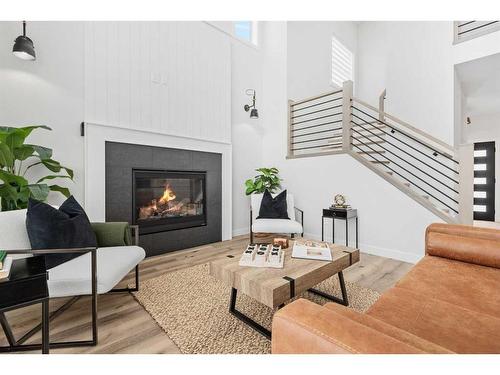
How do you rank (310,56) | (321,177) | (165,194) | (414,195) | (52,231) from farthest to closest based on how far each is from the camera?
(310,56)
(321,177)
(165,194)
(414,195)
(52,231)

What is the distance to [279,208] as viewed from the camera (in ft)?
11.8

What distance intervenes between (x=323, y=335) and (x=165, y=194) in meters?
3.14

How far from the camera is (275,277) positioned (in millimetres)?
1447

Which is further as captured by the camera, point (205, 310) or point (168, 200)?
point (168, 200)

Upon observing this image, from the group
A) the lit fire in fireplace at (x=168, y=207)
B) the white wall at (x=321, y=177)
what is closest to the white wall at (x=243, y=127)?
the white wall at (x=321, y=177)

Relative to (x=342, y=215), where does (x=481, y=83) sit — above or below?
above

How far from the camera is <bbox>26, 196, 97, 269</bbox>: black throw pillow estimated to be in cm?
157

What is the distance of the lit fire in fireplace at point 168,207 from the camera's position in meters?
3.23

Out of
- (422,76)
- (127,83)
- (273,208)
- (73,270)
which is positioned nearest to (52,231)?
(73,270)

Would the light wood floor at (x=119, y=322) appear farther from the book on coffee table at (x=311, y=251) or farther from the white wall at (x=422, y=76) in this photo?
the white wall at (x=422, y=76)

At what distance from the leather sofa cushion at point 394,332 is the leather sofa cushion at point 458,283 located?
0.74m

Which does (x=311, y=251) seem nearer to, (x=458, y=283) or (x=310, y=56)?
(x=458, y=283)

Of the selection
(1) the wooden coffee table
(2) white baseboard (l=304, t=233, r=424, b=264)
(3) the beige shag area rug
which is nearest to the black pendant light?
(3) the beige shag area rug
